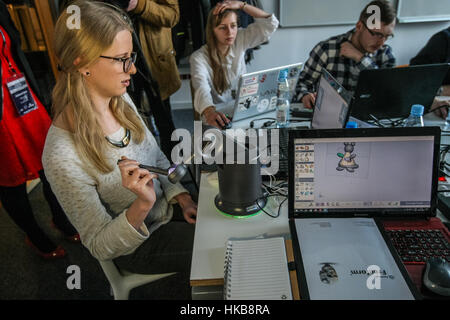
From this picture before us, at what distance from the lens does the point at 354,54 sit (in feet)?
6.75

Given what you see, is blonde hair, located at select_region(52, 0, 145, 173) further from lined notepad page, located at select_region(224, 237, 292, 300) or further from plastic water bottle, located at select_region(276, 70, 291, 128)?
plastic water bottle, located at select_region(276, 70, 291, 128)

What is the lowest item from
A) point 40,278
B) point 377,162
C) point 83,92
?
point 40,278

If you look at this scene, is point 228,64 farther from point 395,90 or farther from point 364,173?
point 364,173

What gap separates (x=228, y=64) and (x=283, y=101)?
585 mm

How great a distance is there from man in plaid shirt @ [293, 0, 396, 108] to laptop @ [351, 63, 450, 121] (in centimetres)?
38

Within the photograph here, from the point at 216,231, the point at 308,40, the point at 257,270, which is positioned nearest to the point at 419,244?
the point at 257,270

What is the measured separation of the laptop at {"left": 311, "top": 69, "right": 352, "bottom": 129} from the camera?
4.09ft

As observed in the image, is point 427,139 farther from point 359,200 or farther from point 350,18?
point 350,18

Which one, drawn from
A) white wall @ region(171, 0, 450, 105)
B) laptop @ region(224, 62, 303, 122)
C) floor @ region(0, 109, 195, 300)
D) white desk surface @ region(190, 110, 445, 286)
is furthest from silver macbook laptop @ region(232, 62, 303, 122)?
white wall @ region(171, 0, 450, 105)

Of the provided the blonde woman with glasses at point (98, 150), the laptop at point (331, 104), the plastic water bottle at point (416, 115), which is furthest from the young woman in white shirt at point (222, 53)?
the plastic water bottle at point (416, 115)

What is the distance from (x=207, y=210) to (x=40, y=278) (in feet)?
4.03

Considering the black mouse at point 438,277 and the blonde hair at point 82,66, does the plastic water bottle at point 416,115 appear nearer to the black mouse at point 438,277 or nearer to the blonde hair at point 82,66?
the black mouse at point 438,277
